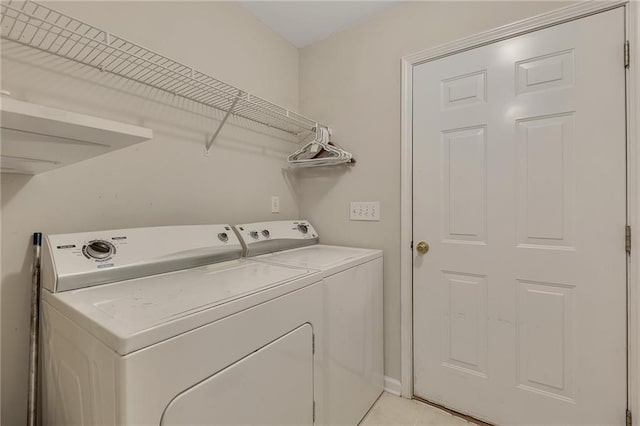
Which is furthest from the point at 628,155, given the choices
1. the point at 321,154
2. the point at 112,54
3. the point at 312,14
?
the point at 112,54

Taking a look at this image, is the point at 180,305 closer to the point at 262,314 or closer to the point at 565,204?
the point at 262,314

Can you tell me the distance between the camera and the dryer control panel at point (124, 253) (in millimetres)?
957

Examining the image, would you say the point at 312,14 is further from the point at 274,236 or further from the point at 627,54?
the point at 627,54

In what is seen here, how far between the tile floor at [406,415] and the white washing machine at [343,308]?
0.06 meters

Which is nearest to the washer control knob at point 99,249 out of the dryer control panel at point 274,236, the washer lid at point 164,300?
the washer lid at point 164,300

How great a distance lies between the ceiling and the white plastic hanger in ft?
2.50

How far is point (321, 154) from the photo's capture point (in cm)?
209

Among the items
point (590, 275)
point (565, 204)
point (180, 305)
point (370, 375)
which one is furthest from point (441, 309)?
point (180, 305)

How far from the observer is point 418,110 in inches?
72.9

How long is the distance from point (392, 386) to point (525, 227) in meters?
1.30

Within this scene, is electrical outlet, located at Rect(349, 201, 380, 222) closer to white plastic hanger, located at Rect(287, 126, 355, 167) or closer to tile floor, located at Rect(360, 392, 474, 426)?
white plastic hanger, located at Rect(287, 126, 355, 167)

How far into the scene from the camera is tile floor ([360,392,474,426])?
1649mm

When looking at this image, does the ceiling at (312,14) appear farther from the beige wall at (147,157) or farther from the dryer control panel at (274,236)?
the dryer control panel at (274,236)

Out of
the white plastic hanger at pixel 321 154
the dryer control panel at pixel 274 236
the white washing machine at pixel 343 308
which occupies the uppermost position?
the white plastic hanger at pixel 321 154
